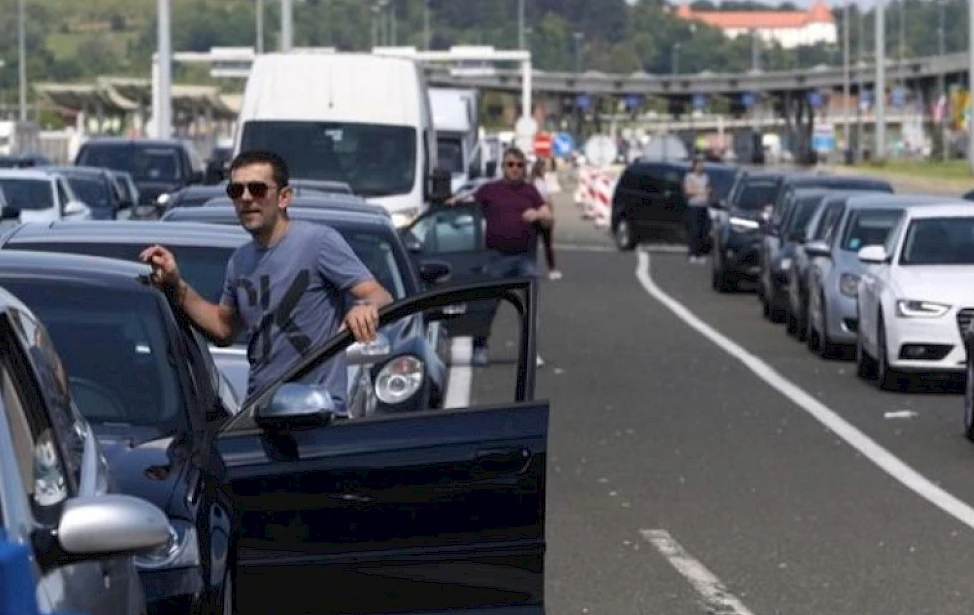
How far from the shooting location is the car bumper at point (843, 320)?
24797 mm

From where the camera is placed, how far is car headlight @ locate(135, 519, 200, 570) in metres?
7.45

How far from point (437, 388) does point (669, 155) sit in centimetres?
6681

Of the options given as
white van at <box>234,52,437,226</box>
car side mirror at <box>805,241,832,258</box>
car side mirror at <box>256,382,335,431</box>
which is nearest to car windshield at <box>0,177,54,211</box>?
white van at <box>234,52,437,226</box>

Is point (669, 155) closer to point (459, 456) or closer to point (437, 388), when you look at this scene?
point (437, 388)

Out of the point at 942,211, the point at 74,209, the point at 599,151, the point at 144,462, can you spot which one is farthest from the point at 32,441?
the point at 599,151

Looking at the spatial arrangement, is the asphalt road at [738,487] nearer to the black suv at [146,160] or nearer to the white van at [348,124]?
the white van at [348,124]

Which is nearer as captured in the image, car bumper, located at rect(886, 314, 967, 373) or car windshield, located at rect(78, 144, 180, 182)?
car bumper, located at rect(886, 314, 967, 373)

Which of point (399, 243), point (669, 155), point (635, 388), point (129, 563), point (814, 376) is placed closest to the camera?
point (129, 563)

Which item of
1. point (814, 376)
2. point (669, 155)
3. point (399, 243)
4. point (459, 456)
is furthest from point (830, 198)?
point (669, 155)

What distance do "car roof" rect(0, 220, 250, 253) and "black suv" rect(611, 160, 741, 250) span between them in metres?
36.3

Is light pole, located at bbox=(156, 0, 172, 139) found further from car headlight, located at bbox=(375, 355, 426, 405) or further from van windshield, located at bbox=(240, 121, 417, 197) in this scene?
car headlight, located at bbox=(375, 355, 426, 405)

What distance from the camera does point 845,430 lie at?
18844mm

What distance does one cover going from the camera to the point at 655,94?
167250 millimetres

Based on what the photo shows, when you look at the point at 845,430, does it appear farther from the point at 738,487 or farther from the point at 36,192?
the point at 36,192
